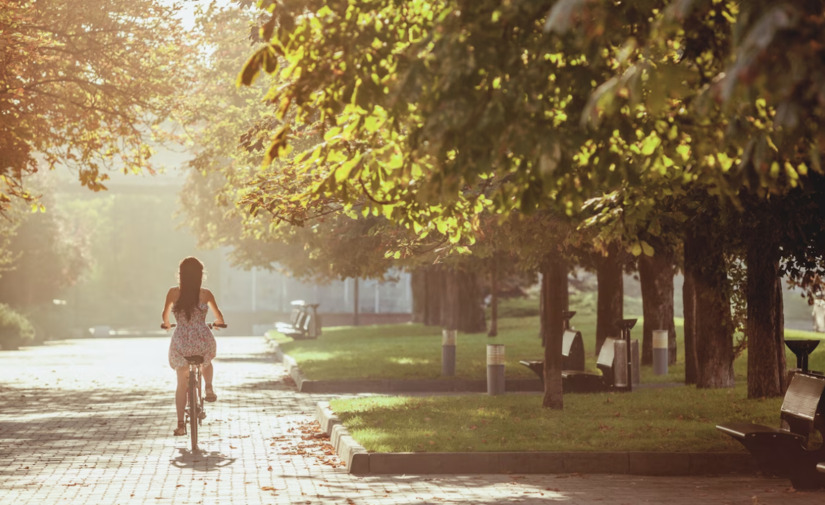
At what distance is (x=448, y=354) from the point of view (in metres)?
23.5

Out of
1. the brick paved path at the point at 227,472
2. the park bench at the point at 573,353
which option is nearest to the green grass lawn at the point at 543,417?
the brick paved path at the point at 227,472

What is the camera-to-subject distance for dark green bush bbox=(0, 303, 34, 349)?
154 feet

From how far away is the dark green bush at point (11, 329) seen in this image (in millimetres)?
46875

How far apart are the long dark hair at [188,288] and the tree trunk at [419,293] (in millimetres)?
36716

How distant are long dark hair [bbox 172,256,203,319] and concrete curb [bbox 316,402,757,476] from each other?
2.69 m

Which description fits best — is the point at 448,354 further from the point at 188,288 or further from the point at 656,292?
the point at 188,288

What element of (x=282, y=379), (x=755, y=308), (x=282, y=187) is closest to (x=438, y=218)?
(x=282, y=187)

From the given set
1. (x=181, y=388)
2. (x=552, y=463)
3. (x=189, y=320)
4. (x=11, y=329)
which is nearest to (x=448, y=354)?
(x=181, y=388)

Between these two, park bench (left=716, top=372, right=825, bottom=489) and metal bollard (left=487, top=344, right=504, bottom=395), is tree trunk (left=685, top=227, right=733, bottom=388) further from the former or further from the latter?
park bench (left=716, top=372, right=825, bottom=489)

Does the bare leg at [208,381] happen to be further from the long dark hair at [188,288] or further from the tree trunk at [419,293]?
the tree trunk at [419,293]

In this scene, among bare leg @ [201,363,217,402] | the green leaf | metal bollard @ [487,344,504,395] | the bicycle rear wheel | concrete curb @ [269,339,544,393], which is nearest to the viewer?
the green leaf

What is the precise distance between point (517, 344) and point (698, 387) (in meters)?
15.5

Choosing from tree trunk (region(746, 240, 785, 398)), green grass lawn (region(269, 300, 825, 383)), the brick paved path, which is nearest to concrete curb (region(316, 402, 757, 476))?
the brick paved path

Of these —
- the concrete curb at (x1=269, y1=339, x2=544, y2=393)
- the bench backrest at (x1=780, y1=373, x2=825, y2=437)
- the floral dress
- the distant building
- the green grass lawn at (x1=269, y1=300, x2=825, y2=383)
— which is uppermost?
the distant building
